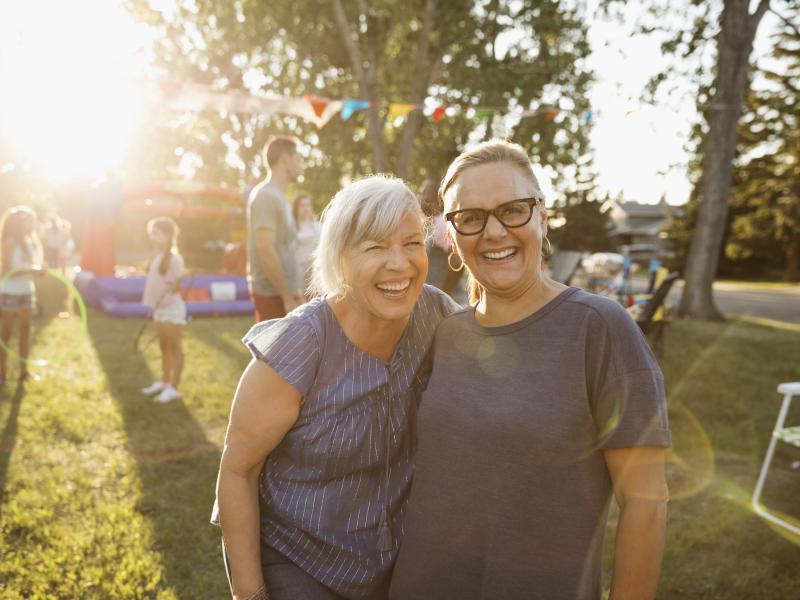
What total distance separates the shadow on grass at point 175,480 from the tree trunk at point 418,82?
33.9 ft

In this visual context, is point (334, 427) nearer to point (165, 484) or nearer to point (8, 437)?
point (165, 484)

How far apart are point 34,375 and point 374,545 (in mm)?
7329

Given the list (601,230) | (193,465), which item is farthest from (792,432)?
(601,230)

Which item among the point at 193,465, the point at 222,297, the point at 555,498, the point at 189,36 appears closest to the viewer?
the point at 555,498

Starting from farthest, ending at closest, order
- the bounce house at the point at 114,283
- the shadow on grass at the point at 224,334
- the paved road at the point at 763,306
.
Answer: the paved road at the point at 763,306 < the bounce house at the point at 114,283 < the shadow on grass at the point at 224,334

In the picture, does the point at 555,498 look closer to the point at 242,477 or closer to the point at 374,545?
the point at 374,545

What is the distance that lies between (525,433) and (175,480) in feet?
13.3

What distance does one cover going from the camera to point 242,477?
1.89 meters

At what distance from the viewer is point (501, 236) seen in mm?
1827

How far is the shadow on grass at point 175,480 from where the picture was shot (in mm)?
3688

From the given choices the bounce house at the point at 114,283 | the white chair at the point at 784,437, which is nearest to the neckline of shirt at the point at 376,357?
the white chair at the point at 784,437

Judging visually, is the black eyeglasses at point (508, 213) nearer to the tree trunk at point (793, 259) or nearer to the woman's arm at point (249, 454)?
the woman's arm at point (249, 454)

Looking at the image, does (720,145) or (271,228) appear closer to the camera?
(271,228)

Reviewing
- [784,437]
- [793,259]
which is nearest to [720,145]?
[784,437]
